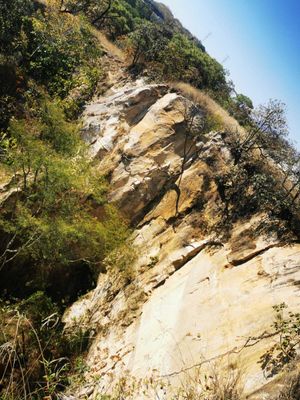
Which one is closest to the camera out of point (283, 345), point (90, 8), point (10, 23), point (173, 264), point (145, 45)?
point (283, 345)

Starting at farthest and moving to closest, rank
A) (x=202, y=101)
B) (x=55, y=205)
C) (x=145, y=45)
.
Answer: (x=145, y=45), (x=202, y=101), (x=55, y=205)

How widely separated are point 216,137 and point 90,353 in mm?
12814

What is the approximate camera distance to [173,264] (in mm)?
15633

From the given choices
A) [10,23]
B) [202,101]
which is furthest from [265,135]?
[10,23]

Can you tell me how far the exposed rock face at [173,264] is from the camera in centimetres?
1045

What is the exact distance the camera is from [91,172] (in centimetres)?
1931

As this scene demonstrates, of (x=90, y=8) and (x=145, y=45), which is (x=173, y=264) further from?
(x=90, y=8)

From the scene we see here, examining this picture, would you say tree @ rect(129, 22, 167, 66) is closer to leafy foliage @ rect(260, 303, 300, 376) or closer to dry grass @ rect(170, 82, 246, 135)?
dry grass @ rect(170, 82, 246, 135)

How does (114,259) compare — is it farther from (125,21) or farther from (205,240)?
(125,21)

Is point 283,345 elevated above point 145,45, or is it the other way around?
point 145,45

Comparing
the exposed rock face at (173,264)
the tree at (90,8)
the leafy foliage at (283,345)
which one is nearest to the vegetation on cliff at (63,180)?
the leafy foliage at (283,345)

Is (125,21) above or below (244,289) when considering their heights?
above

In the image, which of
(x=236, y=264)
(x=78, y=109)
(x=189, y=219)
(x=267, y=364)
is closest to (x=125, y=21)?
(x=78, y=109)

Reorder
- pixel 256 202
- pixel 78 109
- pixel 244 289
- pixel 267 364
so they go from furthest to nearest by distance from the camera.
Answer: pixel 78 109
pixel 256 202
pixel 244 289
pixel 267 364
